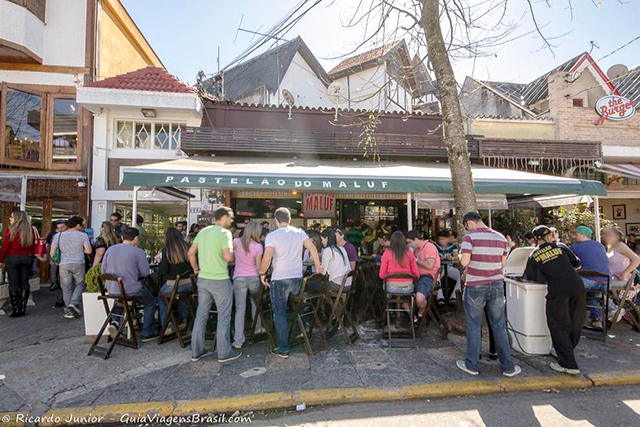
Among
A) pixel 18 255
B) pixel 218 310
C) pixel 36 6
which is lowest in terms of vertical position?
pixel 218 310

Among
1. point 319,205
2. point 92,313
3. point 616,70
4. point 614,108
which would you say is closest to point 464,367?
point 92,313

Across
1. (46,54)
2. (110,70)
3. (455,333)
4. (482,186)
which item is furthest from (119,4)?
(455,333)

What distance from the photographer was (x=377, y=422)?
3.03 meters

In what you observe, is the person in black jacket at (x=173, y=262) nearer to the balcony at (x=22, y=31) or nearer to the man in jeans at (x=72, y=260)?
the man in jeans at (x=72, y=260)

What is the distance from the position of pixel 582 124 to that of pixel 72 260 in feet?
46.1

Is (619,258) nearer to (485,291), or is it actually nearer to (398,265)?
(485,291)

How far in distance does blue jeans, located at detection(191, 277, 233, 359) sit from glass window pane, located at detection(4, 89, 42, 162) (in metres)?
8.27

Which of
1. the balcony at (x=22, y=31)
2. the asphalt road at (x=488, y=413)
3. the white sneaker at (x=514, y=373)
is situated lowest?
the asphalt road at (x=488, y=413)

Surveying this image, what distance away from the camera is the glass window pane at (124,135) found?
31.3 feet

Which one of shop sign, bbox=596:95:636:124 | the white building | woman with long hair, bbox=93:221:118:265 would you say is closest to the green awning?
woman with long hair, bbox=93:221:118:265

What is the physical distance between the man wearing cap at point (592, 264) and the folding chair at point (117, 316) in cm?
625

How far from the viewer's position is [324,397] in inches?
133

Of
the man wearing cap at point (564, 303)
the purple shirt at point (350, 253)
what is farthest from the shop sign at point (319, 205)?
the man wearing cap at point (564, 303)

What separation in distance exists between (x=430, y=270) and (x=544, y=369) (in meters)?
1.75
